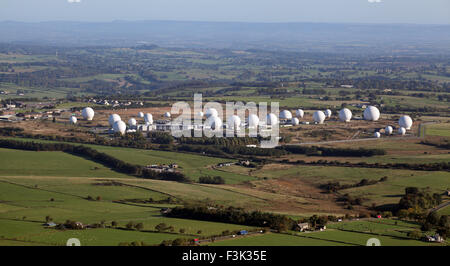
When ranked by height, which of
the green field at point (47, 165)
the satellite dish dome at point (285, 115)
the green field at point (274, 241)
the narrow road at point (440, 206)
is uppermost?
the green field at point (274, 241)

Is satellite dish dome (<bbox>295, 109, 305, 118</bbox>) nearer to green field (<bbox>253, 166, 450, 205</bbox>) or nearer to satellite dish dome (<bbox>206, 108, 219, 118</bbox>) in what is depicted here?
satellite dish dome (<bbox>206, 108, 219, 118</bbox>)

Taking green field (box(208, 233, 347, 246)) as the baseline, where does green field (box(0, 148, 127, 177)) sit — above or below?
below

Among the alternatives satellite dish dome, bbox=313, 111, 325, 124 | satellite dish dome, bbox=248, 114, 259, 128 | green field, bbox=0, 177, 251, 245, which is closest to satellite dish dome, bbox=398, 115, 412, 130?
satellite dish dome, bbox=313, 111, 325, 124

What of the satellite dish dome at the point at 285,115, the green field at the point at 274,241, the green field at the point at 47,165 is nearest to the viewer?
the green field at the point at 274,241

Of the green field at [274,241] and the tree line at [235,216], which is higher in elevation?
the green field at [274,241]

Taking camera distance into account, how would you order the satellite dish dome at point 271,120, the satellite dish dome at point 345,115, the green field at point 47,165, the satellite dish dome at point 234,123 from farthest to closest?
the satellite dish dome at point 345,115 < the satellite dish dome at point 271,120 < the satellite dish dome at point 234,123 < the green field at point 47,165

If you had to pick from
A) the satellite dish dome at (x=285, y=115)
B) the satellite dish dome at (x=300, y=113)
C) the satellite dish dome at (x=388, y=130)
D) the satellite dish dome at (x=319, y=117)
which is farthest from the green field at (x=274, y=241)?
the satellite dish dome at (x=300, y=113)

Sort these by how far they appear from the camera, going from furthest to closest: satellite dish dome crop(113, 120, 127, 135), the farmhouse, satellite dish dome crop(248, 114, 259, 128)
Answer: satellite dish dome crop(248, 114, 259, 128)
satellite dish dome crop(113, 120, 127, 135)
the farmhouse

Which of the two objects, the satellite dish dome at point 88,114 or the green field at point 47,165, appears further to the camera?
the satellite dish dome at point 88,114

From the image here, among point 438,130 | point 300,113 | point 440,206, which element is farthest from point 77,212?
point 300,113

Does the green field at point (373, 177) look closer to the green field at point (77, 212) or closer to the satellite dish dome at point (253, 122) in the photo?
the green field at point (77, 212)
